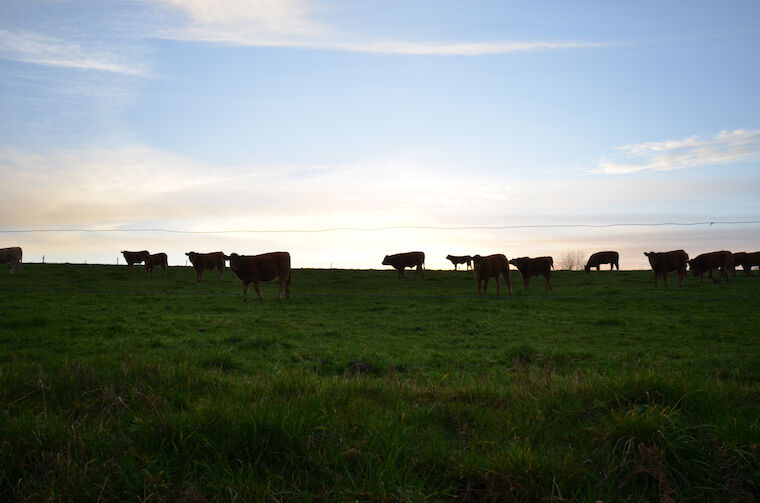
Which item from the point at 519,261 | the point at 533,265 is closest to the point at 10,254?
the point at 519,261

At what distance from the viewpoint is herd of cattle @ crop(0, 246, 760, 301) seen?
24.8 m

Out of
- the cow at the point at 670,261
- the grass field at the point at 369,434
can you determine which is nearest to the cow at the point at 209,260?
the grass field at the point at 369,434

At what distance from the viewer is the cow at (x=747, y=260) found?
39.1 metres

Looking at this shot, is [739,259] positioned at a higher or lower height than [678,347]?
higher

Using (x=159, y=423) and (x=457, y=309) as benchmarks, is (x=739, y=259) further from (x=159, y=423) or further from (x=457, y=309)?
(x=159, y=423)

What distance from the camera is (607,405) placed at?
518cm

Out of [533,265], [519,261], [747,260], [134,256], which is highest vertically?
[134,256]

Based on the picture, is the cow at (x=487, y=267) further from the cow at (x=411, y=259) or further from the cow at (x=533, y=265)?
the cow at (x=411, y=259)

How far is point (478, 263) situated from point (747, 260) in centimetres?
2621

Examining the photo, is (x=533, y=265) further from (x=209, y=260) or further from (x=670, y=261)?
(x=209, y=260)

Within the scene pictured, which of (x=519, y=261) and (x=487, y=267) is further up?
(x=519, y=261)

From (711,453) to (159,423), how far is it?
4606 mm

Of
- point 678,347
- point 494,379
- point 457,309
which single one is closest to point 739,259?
point 457,309

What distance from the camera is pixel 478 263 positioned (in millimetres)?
25984
